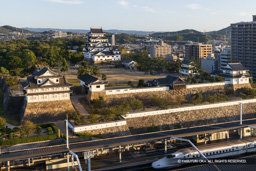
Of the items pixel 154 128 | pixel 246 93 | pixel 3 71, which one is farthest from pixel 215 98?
pixel 3 71

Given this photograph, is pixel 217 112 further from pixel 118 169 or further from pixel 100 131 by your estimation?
pixel 118 169

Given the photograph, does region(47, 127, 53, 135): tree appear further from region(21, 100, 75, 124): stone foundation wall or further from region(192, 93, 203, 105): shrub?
region(192, 93, 203, 105): shrub

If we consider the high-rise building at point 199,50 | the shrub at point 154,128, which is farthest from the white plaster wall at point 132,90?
the high-rise building at point 199,50

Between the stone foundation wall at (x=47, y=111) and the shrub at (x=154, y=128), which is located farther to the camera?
the stone foundation wall at (x=47, y=111)

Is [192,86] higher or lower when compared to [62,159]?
higher

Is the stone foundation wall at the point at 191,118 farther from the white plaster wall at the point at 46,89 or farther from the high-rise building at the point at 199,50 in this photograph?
the high-rise building at the point at 199,50

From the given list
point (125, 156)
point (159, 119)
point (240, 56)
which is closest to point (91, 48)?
point (240, 56)

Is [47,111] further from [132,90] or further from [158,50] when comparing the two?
[158,50]
